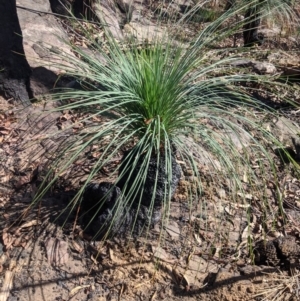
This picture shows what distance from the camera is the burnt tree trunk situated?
363 cm

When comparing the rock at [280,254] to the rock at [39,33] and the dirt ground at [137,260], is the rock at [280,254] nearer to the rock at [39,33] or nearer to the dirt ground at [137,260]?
the dirt ground at [137,260]

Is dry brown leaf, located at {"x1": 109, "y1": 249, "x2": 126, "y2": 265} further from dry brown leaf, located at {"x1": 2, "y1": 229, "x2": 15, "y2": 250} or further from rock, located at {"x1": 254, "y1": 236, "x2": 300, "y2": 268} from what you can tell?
rock, located at {"x1": 254, "y1": 236, "x2": 300, "y2": 268}

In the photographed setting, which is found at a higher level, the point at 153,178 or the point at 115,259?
the point at 153,178

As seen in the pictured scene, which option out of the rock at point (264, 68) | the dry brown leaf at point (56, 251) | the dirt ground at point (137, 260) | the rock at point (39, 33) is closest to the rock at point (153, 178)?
the dirt ground at point (137, 260)

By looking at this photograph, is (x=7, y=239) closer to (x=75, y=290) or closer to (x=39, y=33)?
(x=75, y=290)

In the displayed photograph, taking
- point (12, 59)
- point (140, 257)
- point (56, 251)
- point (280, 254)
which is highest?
point (12, 59)

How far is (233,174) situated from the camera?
8.51ft

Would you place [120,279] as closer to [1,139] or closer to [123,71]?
[123,71]

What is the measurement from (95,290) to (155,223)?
1.62ft

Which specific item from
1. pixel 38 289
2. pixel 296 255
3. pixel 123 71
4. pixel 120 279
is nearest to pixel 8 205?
pixel 38 289

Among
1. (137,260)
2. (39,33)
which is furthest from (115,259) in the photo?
(39,33)

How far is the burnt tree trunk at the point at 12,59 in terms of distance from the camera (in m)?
3.63

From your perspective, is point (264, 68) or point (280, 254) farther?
point (264, 68)

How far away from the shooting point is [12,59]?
12.3 ft
